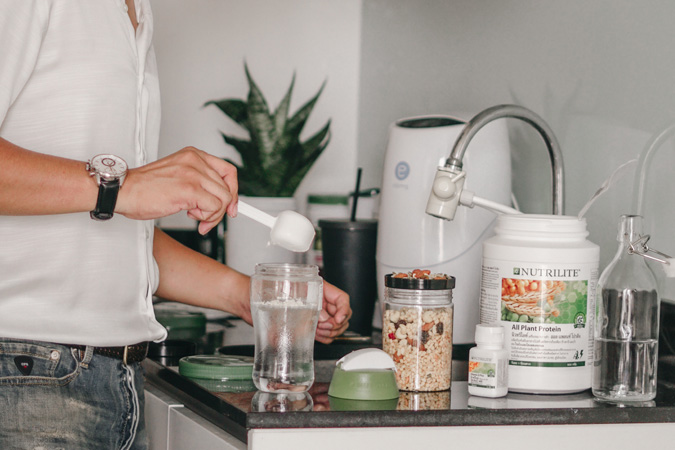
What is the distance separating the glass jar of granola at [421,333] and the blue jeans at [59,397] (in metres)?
0.34

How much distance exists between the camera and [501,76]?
164 cm

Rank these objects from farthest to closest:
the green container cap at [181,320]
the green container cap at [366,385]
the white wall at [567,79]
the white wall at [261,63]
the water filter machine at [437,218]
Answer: the white wall at [261,63]
the green container cap at [181,320]
the water filter machine at [437,218]
the white wall at [567,79]
the green container cap at [366,385]

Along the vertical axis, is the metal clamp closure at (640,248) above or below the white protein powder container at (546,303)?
above

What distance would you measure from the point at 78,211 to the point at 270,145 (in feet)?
3.89

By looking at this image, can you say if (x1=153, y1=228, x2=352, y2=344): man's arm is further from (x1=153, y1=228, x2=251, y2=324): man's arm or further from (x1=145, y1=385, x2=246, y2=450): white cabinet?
(x1=145, y1=385, x2=246, y2=450): white cabinet

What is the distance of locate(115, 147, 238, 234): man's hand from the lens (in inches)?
35.4

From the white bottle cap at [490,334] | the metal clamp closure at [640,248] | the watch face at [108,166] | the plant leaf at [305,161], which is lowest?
the white bottle cap at [490,334]

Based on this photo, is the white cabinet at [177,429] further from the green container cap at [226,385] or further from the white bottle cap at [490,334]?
the white bottle cap at [490,334]

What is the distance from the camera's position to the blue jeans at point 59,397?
943 millimetres

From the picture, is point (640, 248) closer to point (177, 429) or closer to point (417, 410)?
point (417, 410)

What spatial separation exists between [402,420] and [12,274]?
0.47m

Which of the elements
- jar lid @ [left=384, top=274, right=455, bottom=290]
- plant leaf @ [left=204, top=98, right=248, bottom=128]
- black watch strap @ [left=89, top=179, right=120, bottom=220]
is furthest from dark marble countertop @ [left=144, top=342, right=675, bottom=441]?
plant leaf @ [left=204, top=98, right=248, bottom=128]

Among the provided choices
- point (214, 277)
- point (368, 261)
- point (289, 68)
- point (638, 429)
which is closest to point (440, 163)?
point (368, 261)

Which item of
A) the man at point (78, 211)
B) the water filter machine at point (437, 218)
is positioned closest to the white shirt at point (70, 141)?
the man at point (78, 211)
